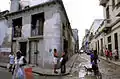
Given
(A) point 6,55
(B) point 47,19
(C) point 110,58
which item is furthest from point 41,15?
(C) point 110,58

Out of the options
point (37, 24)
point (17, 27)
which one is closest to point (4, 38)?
point (17, 27)

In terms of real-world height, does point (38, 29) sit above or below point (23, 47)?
above

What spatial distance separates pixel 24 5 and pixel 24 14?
1.40m

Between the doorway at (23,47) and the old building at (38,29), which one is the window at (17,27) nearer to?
the old building at (38,29)

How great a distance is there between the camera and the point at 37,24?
60.4 feet

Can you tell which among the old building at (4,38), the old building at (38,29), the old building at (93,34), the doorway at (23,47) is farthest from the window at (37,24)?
the old building at (93,34)

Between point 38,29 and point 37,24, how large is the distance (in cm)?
57

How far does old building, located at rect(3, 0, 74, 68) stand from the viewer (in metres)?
16.5

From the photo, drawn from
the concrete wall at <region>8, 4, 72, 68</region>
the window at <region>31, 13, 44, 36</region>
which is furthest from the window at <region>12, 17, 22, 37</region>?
the concrete wall at <region>8, 4, 72, 68</region>

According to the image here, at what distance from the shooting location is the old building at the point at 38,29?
54.1ft

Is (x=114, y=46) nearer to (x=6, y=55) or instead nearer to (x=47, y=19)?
(x=47, y=19)

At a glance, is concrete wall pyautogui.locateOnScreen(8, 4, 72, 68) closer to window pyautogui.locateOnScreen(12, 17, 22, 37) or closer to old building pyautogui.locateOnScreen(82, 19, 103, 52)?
window pyautogui.locateOnScreen(12, 17, 22, 37)

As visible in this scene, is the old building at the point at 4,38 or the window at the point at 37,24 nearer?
the window at the point at 37,24

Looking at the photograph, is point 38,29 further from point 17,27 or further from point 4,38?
point 4,38
